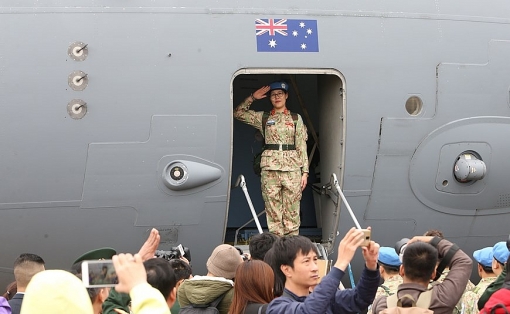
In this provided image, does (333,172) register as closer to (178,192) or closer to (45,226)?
(178,192)

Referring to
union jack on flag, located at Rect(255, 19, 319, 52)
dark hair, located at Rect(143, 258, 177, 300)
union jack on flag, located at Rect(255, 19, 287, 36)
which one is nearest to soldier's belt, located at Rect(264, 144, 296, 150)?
union jack on flag, located at Rect(255, 19, 319, 52)

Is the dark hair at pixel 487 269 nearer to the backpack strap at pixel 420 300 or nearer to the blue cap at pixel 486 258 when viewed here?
the blue cap at pixel 486 258

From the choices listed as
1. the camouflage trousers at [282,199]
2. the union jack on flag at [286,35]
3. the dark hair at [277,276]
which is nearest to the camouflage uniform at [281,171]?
the camouflage trousers at [282,199]

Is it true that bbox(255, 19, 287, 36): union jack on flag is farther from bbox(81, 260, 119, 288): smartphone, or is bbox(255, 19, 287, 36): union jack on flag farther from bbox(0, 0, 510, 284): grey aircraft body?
bbox(81, 260, 119, 288): smartphone

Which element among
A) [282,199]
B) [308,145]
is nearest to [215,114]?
[282,199]

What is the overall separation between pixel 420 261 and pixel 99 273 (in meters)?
2.34

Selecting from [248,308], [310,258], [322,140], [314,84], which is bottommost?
[248,308]

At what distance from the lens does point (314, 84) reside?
11602 millimetres

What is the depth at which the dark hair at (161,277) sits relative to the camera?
504cm

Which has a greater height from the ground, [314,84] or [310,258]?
[314,84]

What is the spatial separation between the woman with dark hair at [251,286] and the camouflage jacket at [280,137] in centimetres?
422

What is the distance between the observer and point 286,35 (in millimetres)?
9438

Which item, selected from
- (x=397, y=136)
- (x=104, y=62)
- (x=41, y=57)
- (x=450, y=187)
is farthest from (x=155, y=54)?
(x=450, y=187)

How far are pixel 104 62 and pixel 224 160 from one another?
170 centimetres
